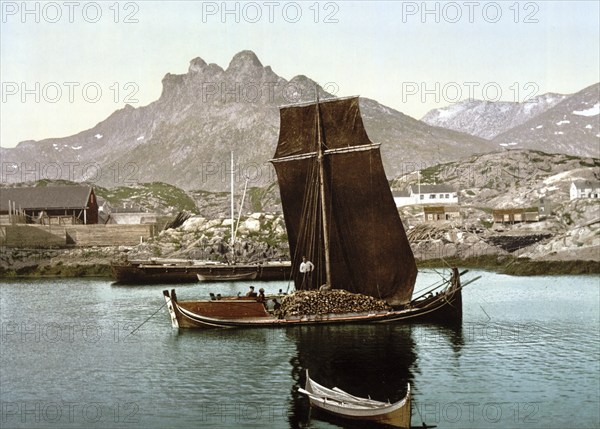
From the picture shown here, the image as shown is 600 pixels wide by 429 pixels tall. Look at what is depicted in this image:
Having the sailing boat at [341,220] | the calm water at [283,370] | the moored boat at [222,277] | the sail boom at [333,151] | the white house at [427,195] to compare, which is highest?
the white house at [427,195]

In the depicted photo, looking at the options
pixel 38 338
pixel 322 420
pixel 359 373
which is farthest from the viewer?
pixel 38 338

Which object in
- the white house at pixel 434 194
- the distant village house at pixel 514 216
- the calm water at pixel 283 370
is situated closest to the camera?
the calm water at pixel 283 370

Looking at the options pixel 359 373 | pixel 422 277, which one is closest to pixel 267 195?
pixel 422 277

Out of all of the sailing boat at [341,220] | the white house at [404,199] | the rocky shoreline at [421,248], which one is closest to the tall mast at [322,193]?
the sailing boat at [341,220]

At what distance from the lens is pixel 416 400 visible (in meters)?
29.9

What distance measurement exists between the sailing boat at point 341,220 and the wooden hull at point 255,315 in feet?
0.21

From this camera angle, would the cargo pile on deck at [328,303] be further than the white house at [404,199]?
No

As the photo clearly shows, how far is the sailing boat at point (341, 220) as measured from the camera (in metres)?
46.6

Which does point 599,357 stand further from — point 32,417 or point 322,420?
point 32,417

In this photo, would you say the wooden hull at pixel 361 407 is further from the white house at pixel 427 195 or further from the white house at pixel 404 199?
the white house at pixel 404 199

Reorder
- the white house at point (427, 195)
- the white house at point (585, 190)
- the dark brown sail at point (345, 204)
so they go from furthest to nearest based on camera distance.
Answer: the white house at point (427, 195), the white house at point (585, 190), the dark brown sail at point (345, 204)

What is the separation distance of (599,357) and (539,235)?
249ft

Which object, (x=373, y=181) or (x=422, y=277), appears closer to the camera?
(x=373, y=181)

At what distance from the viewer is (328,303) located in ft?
152
